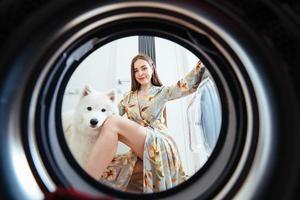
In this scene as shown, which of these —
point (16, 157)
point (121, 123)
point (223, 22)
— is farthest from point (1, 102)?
point (121, 123)

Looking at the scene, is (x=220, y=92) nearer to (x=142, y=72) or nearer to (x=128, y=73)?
(x=142, y=72)

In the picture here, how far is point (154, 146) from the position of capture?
166 centimetres

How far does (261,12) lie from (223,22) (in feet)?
0.19

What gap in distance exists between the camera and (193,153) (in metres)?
2.18

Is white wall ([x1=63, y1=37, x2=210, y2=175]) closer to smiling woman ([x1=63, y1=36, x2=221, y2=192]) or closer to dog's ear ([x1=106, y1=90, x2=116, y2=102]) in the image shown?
smiling woman ([x1=63, y1=36, x2=221, y2=192])

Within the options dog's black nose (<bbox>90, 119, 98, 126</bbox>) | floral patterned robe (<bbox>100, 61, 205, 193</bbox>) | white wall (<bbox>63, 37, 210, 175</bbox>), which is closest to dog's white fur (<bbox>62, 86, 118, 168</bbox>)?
dog's black nose (<bbox>90, 119, 98, 126</bbox>)

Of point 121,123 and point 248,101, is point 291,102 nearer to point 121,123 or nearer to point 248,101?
point 248,101

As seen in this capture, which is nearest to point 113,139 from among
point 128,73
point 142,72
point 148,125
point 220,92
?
point 148,125

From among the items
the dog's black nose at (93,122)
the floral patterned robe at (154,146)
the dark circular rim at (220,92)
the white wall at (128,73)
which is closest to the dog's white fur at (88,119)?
the dog's black nose at (93,122)

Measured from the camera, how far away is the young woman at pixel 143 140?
163cm

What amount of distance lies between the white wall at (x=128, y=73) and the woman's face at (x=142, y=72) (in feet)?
0.99

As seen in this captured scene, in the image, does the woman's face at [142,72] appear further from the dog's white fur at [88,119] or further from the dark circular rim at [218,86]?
the dark circular rim at [218,86]

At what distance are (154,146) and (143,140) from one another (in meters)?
0.07

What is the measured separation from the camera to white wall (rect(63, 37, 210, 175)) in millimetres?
2191
